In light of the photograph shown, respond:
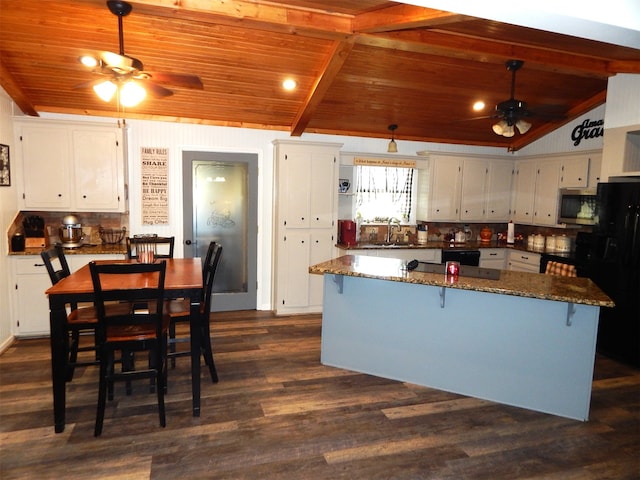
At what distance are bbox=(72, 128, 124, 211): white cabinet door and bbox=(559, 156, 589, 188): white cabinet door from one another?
551cm

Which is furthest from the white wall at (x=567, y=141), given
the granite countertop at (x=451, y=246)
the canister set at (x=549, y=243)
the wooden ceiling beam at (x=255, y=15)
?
the wooden ceiling beam at (x=255, y=15)

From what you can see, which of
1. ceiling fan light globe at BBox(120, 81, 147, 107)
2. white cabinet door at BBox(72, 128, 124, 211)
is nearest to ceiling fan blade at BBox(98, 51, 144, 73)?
ceiling fan light globe at BBox(120, 81, 147, 107)

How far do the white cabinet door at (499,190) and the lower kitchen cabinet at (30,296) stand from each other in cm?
549

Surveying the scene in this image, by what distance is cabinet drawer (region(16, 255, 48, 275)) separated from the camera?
13.8ft

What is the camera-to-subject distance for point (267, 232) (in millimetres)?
5512

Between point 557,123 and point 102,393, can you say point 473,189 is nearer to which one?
point 557,123

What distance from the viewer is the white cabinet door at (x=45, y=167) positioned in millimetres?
4359

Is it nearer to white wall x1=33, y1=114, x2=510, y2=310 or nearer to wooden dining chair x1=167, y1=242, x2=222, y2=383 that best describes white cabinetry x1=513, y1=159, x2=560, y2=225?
white wall x1=33, y1=114, x2=510, y2=310

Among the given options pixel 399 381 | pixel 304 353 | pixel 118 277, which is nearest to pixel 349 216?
A: pixel 304 353

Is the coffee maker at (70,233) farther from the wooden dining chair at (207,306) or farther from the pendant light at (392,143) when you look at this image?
the pendant light at (392,143)

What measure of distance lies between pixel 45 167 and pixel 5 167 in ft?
1.28

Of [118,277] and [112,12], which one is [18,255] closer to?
[118,277]

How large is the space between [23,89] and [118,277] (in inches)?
104

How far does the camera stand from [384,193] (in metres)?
6.12
